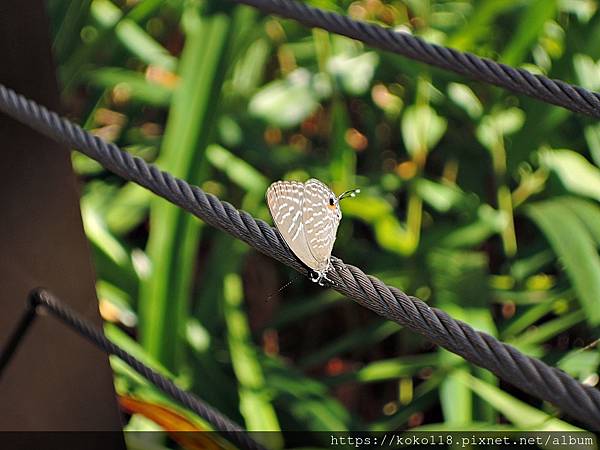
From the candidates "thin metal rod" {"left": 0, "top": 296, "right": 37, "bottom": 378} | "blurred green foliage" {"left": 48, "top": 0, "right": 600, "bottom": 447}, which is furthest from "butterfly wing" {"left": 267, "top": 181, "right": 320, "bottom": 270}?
"blurred green foliage" {"left": 48, "top": 0, "right": 600, "bottom": 447}

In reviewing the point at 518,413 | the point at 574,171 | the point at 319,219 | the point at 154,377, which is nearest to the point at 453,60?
the point at 319,219

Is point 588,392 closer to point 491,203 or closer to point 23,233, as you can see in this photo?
point 23,233

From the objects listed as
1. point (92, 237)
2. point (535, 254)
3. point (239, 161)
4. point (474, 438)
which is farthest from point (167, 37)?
point (474, 438)

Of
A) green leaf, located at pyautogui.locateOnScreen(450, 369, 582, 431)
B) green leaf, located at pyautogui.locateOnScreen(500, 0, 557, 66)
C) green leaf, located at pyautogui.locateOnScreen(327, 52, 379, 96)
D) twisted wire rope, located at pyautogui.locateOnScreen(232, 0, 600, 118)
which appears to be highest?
twisted wire rope, located at pyautogui.locateOnScreen(232, 0, 600, 118)

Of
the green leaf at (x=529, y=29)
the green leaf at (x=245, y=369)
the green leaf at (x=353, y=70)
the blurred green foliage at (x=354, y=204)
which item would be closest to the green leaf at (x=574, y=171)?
the blurred green foliage at (x=354, y=204)

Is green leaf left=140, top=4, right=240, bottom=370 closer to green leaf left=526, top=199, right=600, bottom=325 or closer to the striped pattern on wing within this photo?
A: green leaf left=526, top=199, right=600, bottom=325

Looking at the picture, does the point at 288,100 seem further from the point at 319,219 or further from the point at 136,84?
the point at 319,219
